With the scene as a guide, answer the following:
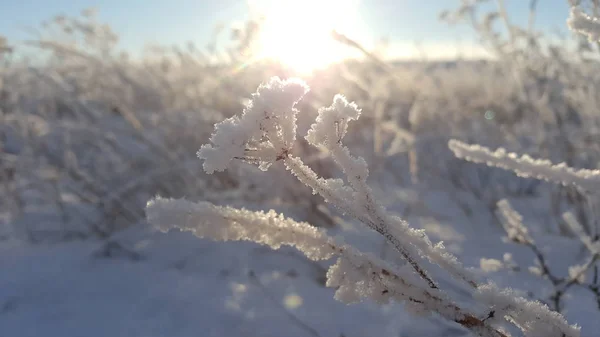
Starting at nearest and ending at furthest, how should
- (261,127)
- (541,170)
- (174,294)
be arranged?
(261,127) → (541,170) → (174,294)

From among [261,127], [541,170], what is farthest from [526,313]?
[261,127]

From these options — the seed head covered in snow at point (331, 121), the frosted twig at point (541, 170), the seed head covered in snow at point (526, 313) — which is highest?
the frosted twig at point (541, 170)

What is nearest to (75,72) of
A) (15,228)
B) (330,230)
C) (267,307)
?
(15,228)

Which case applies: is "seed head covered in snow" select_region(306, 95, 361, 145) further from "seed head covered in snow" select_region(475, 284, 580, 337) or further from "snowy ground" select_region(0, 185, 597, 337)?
"snowy ground" select_region(0, 185, 597, 337)

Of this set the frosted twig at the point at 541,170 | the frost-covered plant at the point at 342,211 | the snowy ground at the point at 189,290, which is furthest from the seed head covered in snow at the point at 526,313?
the snowy ground at the point at 189,290

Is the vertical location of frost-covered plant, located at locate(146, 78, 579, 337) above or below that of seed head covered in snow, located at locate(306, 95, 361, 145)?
below

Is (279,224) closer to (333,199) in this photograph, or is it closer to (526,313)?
(333,199)

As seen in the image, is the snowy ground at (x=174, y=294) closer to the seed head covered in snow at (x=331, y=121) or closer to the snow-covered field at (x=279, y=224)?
the snow-covered field at (x=279, y=224)

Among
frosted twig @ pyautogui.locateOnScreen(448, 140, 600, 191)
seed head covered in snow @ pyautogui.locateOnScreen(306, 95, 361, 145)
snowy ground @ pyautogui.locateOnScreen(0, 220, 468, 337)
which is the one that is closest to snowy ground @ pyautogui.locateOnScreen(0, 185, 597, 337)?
snowy ground @ pyautogui.locateOnScreen(0, 220, 468, 337)
